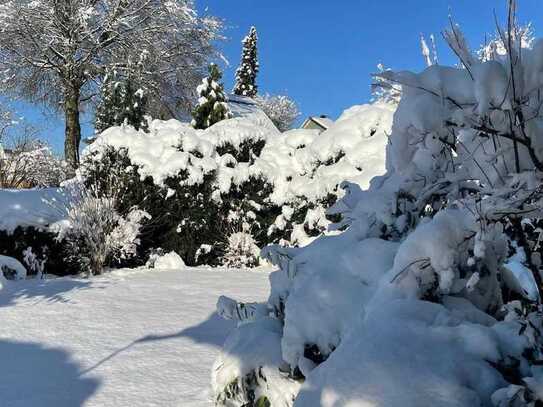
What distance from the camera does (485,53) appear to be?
1.46 metres

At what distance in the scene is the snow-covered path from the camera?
283cm

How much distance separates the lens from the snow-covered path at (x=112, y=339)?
2.83 metres

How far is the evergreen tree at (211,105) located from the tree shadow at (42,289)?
8591 millimetres

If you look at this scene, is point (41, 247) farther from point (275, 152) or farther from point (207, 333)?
point (207, 333)

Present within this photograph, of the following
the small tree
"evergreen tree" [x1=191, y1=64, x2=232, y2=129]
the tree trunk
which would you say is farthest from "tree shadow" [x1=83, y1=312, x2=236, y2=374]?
the small tree

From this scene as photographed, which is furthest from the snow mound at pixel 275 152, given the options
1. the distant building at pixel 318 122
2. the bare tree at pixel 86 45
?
the distant building at pixel 318 122

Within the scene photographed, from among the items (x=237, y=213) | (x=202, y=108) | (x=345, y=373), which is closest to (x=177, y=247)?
(x=237, y=213)

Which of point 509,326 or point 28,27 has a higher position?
point 28,27

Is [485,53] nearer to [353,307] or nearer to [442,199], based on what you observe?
[442,199]

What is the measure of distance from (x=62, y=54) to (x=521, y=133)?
15558 mm

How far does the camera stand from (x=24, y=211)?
7133mm

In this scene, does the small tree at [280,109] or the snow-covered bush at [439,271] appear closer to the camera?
the snow-covered bush at [439,271]

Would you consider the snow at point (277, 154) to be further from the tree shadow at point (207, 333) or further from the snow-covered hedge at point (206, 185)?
the tree shadow at point (207, 333)

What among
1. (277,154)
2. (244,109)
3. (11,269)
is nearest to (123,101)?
(244,109)
